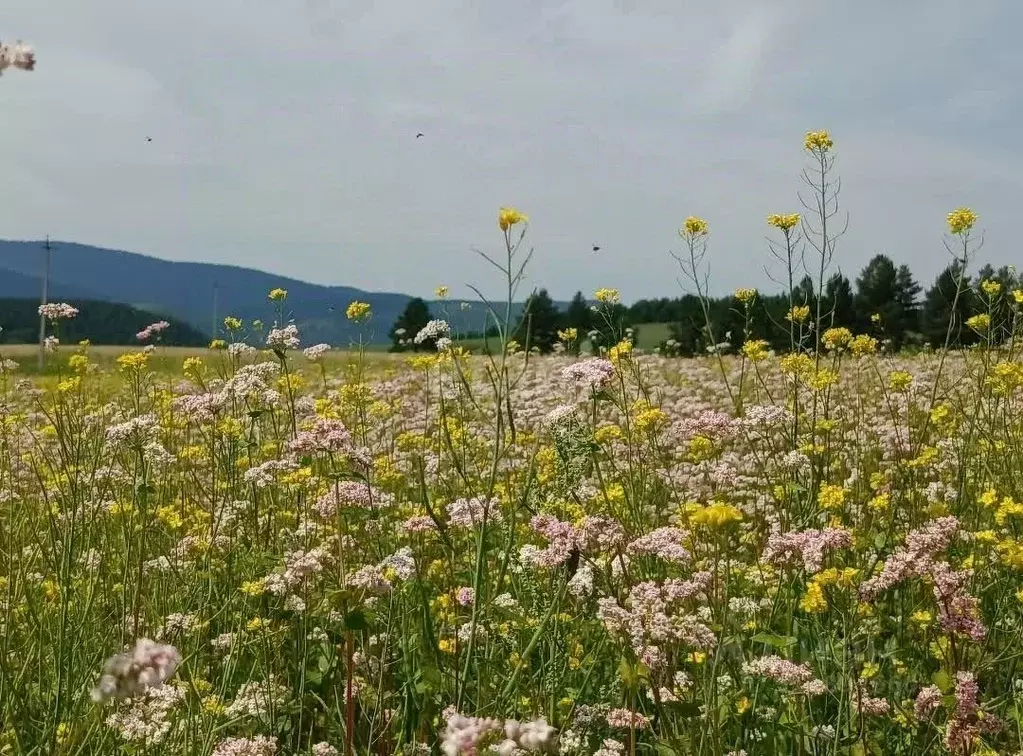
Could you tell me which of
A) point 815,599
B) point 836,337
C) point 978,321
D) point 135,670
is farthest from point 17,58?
point 978,321

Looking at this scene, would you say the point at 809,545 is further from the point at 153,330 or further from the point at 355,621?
the point at 153,330

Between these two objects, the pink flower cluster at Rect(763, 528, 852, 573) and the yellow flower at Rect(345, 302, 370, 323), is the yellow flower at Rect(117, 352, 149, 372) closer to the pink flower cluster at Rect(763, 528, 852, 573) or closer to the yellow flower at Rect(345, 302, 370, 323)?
the yellow flower at Rect(345, 302, 370, 323)

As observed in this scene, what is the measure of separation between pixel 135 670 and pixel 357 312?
518cm

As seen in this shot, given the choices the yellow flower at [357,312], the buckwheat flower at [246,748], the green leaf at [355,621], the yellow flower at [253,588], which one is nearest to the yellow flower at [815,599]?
the green leaf at [355,621]

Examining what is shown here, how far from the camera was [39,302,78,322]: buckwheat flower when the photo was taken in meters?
4.92

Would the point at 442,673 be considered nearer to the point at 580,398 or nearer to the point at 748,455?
the point at 748,455

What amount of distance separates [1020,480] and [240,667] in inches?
159

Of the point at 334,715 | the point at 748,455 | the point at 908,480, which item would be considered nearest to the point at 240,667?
the point at 334,715

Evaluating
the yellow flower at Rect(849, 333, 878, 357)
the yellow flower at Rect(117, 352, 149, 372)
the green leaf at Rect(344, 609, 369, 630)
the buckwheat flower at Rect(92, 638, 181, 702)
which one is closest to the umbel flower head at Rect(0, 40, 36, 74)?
the buckwheat flower at Rect(92, 638, 181, 702)

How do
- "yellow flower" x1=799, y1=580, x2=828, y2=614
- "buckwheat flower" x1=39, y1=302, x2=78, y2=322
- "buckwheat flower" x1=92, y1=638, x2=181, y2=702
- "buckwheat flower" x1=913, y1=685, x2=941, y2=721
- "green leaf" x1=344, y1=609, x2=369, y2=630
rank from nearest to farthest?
"buckwheat flower" x1=92, y1=638, x2=181, y2=702, "green leaf" x1=344, y1=609, x2=369, y2=630, "buckwheat flower" x1=913, y1=685, x2=941, y2=721, "yellow flower" x1=799, y1=580, x2=828, y2=614, "buckwheat flower" x1=39, y1=302, x2=78, y2=322

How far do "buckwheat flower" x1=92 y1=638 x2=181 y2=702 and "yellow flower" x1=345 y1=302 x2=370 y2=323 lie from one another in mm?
5105

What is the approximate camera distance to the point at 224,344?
6.21m

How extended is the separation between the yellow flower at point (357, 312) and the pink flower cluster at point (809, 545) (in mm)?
3882

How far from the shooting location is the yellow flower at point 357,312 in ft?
20.0
